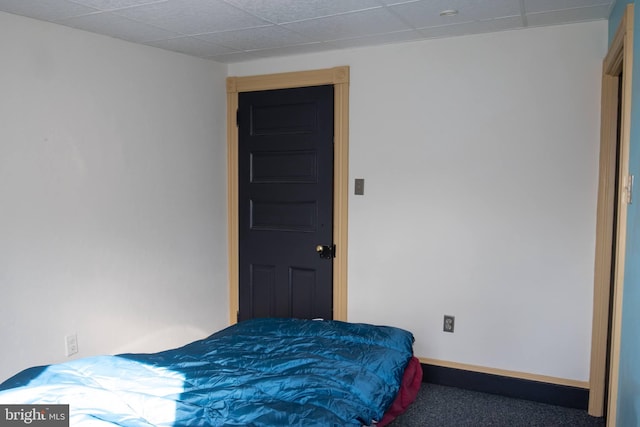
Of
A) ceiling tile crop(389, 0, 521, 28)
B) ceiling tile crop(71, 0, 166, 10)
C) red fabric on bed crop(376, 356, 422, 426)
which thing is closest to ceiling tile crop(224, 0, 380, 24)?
ceiling tile crop(389, 0, 521, 28)

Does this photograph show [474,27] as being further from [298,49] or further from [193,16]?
[193,16]

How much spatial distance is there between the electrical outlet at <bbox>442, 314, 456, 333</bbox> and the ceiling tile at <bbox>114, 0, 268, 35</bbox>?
215cm

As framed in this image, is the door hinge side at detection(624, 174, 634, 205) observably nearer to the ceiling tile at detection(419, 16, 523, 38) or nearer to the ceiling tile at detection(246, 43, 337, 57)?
the ceiling tile at detection(419, 16, 523, 38)

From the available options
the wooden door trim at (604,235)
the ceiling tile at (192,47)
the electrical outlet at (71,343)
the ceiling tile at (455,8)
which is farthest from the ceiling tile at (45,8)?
the wooden door trim at (604,235)

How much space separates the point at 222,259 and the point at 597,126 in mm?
2755

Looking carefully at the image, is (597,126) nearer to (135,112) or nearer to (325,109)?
(325,109)

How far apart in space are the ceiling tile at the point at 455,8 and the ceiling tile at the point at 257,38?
74 centimetres

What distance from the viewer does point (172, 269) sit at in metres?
3.48

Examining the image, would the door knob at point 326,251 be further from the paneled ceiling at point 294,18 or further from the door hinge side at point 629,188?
the door hinge side at point 629,188

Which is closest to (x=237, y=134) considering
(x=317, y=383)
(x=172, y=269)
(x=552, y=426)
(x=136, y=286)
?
(x=172, y=269)

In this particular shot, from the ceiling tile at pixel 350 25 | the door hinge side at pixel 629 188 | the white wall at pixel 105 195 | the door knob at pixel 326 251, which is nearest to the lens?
the door hinge side at pixel 629 188

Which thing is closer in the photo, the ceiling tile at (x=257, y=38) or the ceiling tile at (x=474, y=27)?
the ceiling tile at (x=474, y=27)

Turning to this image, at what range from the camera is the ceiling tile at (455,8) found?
248 centimetres

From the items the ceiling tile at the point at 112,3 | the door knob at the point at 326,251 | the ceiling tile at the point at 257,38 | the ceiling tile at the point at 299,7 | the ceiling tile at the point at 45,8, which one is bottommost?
the door knob at the point at 326,251
